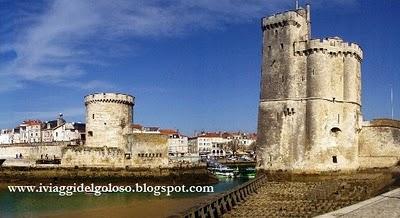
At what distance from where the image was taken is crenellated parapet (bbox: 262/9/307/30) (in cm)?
3173

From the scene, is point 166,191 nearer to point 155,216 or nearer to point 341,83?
point 155,216

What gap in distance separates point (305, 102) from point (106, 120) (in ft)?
49.8

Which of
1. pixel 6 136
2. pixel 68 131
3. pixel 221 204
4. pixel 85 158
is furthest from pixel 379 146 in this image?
pixel 6 136

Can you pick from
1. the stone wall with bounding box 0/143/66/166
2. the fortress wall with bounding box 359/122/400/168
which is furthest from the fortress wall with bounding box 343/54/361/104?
the stone wall with bounding box 0/143/66/166

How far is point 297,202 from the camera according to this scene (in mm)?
18516

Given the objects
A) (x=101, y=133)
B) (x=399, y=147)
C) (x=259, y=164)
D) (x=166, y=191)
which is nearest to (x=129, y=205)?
(x=166, y=191)

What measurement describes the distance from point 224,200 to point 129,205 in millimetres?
7578

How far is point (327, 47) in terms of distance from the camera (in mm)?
31391

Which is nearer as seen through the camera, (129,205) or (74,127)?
(129,205)

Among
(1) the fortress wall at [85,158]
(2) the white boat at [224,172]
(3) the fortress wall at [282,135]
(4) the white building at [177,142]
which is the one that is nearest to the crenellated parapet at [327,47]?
(3) the fortress wall at [282,135]

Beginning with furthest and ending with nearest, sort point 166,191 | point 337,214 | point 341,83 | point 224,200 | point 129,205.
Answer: point 341,83 < point 166,191 < point 129,205 < point 224,200 < point 337,214

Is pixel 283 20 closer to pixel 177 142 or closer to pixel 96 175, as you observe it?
pixel 96 175

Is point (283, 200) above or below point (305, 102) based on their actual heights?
below

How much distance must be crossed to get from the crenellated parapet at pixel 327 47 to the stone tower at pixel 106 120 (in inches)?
568
